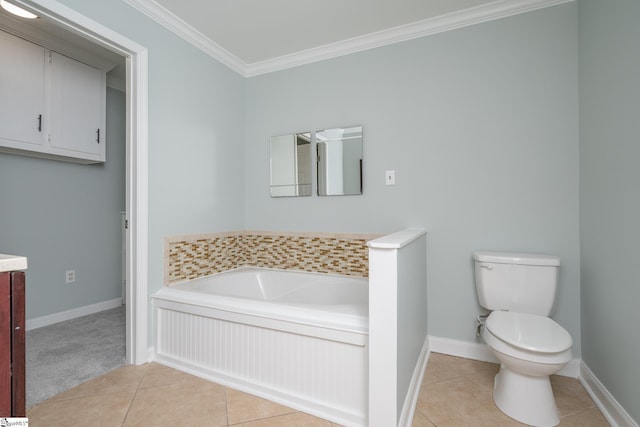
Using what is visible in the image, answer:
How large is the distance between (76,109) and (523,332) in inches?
143

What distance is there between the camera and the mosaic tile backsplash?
2217 millimetres

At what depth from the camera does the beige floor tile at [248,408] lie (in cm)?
147

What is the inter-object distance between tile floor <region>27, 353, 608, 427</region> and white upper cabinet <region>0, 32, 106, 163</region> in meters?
1.90

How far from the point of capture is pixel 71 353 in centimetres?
210

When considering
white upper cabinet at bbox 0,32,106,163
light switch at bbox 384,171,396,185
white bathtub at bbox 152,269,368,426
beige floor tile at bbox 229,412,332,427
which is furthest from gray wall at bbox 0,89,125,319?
light switch at bbox 384,171,396,185

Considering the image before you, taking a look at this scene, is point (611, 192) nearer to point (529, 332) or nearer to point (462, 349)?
point (529, 332)

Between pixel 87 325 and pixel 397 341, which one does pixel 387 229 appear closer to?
pixel 397 341

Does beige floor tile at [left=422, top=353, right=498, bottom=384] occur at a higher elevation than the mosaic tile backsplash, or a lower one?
lower

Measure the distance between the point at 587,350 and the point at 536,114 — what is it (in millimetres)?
1414

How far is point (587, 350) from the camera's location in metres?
1.76

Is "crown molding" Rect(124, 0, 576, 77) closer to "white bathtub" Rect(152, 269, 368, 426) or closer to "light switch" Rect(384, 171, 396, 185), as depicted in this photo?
"light switch" Rect(384, 171, 396, 185)

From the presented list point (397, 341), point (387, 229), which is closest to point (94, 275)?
point (387, 229)

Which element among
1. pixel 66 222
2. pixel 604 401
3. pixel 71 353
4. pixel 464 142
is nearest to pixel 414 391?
pixel 604 401

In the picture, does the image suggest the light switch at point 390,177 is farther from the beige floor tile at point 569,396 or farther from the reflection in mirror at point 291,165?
the beige floor tile at point 569,396
